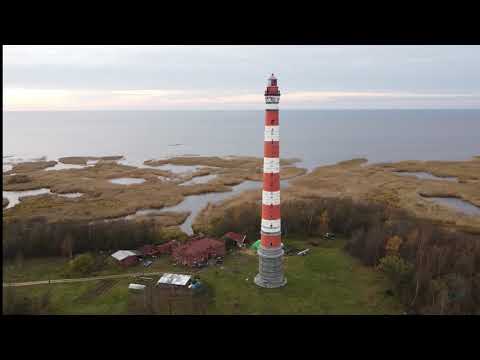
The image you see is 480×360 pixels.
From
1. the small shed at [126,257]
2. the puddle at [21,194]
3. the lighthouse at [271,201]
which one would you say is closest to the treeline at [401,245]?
the lighthouse at [271,201]

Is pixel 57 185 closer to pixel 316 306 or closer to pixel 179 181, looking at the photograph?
pixel 179 181

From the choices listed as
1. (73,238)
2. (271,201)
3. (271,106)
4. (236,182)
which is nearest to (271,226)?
(271,201)

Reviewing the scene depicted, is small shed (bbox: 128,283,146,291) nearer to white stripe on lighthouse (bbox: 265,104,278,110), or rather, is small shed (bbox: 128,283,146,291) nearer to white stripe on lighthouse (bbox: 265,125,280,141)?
white stripe on lighthouse (bbox: 265,125,280,141)

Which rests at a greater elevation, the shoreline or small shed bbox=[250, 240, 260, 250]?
the shoreline

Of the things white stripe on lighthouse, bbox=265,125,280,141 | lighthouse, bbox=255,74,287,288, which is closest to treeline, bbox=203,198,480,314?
lighthouse, bbox=255,74,287,288

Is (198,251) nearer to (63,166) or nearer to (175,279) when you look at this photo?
(175,279)

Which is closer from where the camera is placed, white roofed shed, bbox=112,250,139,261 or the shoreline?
white roofed shed, bbox=112,250,139,261
